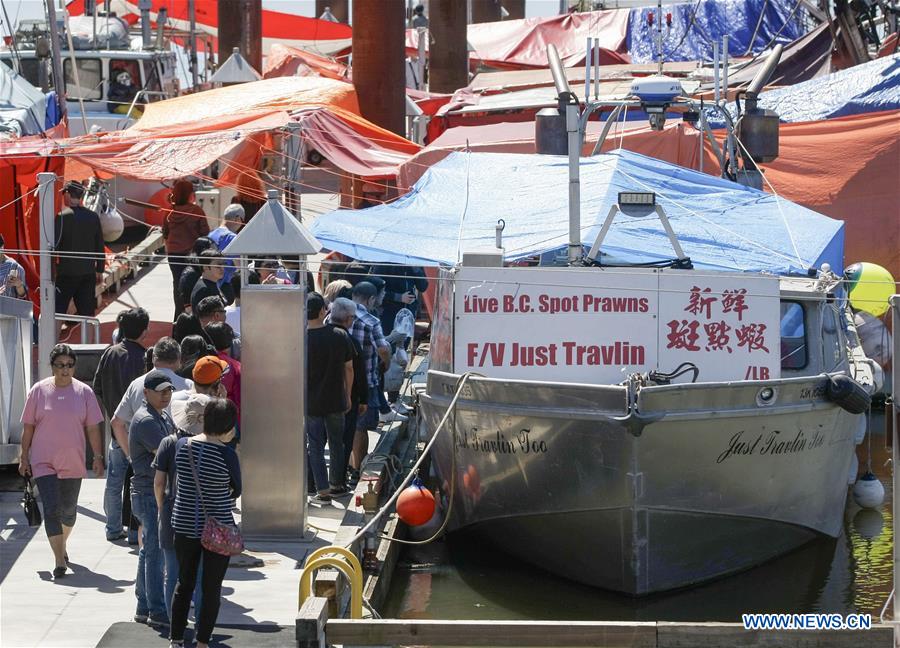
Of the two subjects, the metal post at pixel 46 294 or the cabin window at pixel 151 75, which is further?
the cabin window at pixel 151 75

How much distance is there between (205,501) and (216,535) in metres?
0.19

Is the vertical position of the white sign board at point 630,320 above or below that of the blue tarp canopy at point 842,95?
below

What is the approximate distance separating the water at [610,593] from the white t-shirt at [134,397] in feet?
7.77

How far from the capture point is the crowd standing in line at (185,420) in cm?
768

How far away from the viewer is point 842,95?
18.6 m

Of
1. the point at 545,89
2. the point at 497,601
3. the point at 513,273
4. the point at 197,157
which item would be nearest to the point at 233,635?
the point at 497,601

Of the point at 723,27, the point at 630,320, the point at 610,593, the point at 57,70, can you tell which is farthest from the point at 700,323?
the point at 723,27

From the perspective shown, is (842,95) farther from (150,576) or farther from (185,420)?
(150,576)

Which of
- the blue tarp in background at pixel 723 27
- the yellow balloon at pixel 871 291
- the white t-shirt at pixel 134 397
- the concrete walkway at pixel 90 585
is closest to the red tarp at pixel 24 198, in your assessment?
the concrete walkway at pixel 90 585

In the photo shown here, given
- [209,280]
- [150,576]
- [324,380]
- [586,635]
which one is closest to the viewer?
[586,635]

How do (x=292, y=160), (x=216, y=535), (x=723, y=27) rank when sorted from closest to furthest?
(x=216, y=535) < (x=292, y=160) < (x=723, y=27)

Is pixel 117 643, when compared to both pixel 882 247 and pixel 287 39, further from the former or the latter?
pixel 287 39

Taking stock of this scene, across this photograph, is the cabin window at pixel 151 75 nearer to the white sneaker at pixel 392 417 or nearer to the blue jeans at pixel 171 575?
the white sneaker at pixel 392 417

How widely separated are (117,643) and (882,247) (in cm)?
1218
